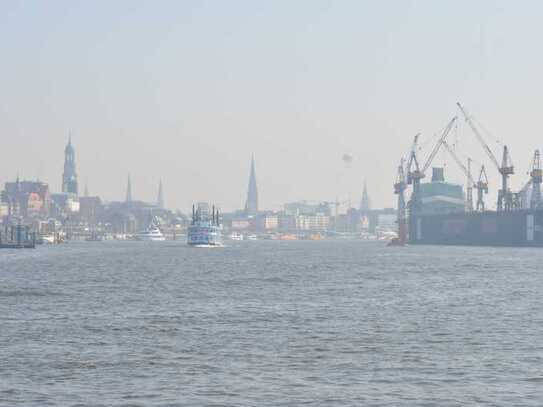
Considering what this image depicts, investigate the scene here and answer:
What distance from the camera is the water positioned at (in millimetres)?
38719

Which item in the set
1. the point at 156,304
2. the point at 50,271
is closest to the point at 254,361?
the point at 156,304

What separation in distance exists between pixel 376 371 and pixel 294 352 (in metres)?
5.83

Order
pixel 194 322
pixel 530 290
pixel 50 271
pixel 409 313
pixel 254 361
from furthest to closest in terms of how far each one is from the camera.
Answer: pixel 50 271 < pixel 530 290 < pixel 409 313 < pixel 194 322 < pixel 254 361

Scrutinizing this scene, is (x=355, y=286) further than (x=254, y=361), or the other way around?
(x=355, y=286)

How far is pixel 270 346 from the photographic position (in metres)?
50.2

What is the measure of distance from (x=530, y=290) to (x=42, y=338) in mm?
48470

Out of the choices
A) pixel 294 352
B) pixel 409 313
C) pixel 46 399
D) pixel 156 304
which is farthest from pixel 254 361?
pixel 156 304

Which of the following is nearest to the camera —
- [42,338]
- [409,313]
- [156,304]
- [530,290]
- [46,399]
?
[46,399]

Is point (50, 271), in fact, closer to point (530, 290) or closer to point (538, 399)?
point (530, 290)

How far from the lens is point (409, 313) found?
67.0 m

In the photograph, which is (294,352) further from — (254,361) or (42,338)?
(42,338)

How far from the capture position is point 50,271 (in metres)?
128

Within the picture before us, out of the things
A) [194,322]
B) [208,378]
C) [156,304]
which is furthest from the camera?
[156,304]

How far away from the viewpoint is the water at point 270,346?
38.7 meters
